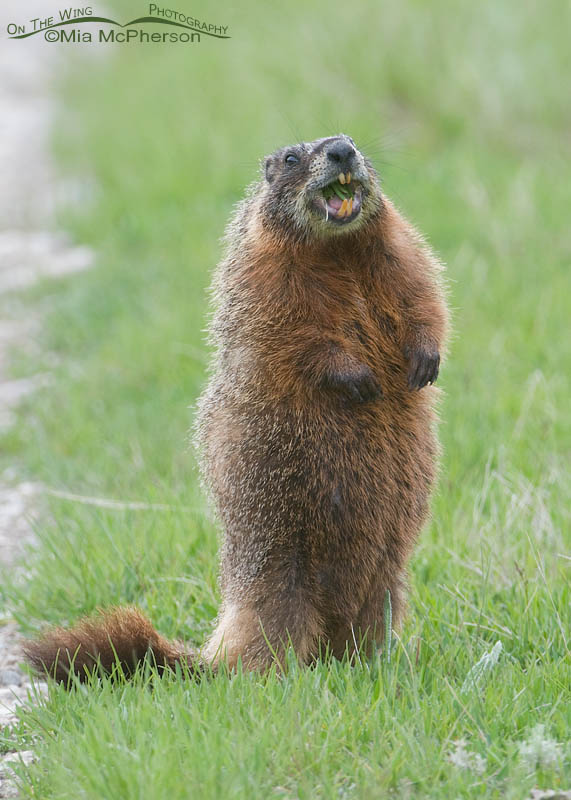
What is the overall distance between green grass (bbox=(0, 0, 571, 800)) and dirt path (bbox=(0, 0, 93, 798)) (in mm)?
179

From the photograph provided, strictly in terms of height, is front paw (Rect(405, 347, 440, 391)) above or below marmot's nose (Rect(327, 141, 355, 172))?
below

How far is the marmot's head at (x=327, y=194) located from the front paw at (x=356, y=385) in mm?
569

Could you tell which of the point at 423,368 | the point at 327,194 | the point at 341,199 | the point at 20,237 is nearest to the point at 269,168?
the point at 327,194

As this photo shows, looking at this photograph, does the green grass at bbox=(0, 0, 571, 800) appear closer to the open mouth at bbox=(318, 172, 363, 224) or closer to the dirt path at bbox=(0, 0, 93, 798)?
the dirt path at bbox=(0, 0, 93, 798)

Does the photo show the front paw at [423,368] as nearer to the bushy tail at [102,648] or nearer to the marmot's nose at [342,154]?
the marmot's nose at [342,154]

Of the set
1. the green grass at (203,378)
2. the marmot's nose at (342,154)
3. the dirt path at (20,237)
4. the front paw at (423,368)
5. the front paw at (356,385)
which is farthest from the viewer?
the dirt path at (20,237)

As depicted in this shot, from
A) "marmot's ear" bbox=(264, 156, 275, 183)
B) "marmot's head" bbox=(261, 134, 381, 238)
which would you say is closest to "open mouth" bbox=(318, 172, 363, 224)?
"marmot's head" bbox=(261, 134, 381, 238)

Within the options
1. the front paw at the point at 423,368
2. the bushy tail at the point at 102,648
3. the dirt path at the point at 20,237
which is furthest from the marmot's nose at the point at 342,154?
the dirt path at the point at 20,237

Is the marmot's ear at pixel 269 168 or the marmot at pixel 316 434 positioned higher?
the marmot's ear at pixel 269 168

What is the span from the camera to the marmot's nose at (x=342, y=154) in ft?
13.5

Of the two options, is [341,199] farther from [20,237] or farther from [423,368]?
[20,237]

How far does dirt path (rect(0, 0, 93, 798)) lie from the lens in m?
5.05

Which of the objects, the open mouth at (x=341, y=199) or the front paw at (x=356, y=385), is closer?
the front paw at (x=356, y=385)

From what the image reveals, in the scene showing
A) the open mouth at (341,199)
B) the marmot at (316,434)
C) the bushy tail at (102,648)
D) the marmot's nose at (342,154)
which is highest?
the marmot's nose at (342,154)
